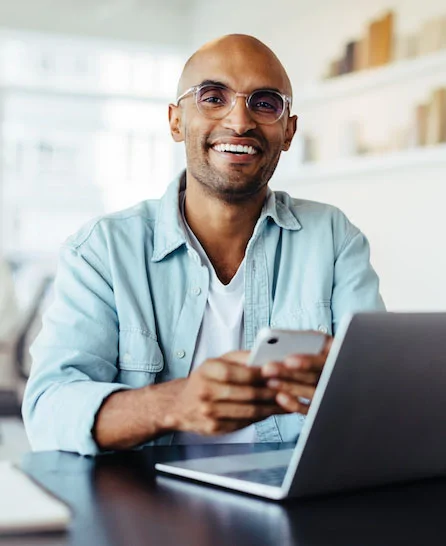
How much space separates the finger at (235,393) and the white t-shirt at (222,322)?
49 cm

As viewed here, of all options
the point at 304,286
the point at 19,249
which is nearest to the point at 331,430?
the point at 304,286

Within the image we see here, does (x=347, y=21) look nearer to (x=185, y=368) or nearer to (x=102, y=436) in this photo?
(x=185, y=368)

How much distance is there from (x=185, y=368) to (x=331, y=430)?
0.65 meters

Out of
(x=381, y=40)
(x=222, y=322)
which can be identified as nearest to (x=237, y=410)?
(x=222, y=322)

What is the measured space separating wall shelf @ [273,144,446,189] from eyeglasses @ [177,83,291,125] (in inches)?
90.9

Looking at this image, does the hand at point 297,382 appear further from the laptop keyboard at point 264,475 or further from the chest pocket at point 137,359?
the chest pocket at point 137,359

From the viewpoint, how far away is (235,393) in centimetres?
99

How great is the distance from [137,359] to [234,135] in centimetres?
50

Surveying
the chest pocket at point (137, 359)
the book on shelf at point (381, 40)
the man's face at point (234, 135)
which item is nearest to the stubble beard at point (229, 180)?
the man's face at point (234, 135)

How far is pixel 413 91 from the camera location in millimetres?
4070

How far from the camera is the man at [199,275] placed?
1315 millimetres

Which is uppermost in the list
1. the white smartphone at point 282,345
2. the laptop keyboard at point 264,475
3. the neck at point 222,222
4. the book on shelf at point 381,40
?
the book on shelf at point 381,40

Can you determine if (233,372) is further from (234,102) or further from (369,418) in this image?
(234,102)

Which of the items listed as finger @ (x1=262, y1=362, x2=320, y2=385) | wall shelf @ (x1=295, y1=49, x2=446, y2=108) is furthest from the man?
wall shelf @ (x1=295, y1=49, x2=446, y2=108)
